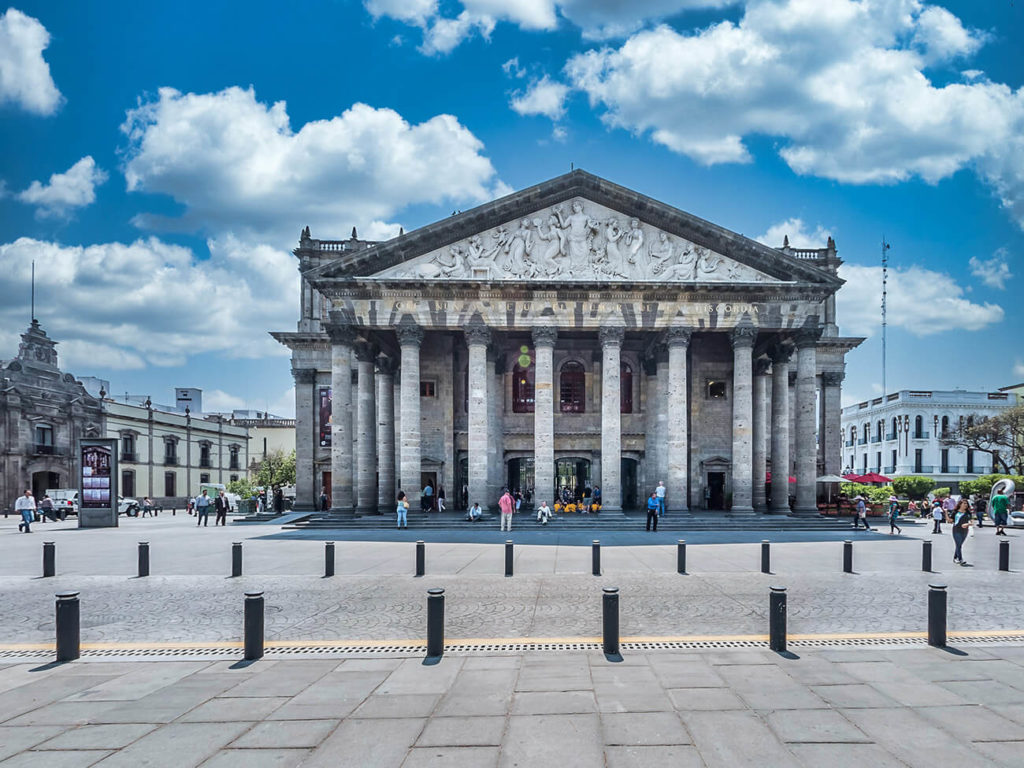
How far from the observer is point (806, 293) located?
96.9ft

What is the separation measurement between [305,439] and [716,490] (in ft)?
79.8

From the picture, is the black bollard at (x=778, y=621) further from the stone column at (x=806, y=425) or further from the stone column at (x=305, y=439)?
the stone column at (x=305, y=439)

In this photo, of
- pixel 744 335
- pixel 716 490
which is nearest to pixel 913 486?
pixel 716 490

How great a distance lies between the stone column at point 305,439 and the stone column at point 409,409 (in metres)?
11.5

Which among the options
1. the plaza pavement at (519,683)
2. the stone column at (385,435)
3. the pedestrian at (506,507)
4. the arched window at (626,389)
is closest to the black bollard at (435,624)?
the plaza pavement at (519,683)

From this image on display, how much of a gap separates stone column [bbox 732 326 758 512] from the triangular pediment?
8.70 feet

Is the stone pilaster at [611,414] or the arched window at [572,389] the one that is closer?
the stone pilaster at [611,414]

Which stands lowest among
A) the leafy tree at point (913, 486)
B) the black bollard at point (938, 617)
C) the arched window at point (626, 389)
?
the leafy tree at point (913, 486)

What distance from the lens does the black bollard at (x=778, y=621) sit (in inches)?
316

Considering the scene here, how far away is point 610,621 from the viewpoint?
798cm

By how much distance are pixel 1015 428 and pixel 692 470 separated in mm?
32262

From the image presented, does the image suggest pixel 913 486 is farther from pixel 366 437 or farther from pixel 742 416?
pixel 366 437

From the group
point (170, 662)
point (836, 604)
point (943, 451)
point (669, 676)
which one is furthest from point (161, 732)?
point (943, 451)

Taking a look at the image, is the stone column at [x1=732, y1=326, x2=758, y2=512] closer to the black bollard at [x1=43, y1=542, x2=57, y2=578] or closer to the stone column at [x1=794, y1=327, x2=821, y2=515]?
the stone column at [x1=794, y1=327, x2=821, y2=515]
